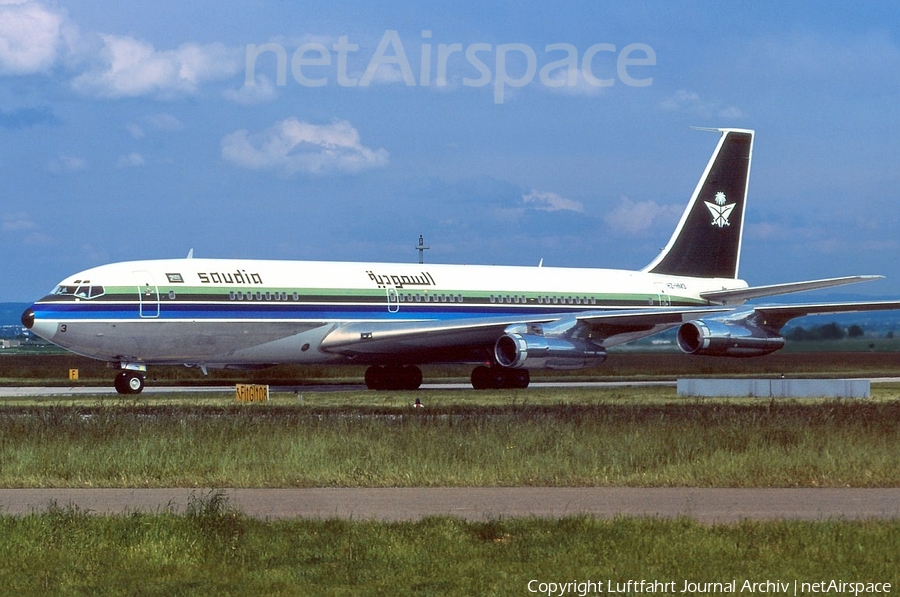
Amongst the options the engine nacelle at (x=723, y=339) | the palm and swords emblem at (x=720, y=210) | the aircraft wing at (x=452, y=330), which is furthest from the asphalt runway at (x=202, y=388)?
the palm and swords emblem at (x=720, y=210)

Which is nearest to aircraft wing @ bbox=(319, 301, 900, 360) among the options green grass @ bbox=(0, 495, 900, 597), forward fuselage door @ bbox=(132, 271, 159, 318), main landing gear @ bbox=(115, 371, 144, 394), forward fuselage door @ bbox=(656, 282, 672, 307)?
forward fuselage door @ bbox=(656, 282, 672, 307)

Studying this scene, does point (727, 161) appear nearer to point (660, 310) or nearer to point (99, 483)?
point (660, 310)

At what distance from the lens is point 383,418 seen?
26.6m

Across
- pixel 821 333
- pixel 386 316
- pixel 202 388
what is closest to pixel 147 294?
pixel 202 388

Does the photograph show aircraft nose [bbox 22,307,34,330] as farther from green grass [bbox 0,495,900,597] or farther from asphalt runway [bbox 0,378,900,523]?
green grass [bbox 0,495,900,597]

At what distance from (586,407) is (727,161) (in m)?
25.8

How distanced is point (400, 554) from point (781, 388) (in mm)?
30163

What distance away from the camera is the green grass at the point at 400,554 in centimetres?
1101

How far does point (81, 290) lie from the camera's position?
39.4 meters

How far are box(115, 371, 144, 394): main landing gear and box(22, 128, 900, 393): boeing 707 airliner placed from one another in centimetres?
3

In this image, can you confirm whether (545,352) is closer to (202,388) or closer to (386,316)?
(386,316)

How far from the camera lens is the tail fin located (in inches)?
2100

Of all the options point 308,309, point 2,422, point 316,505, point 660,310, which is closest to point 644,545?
point 316,505

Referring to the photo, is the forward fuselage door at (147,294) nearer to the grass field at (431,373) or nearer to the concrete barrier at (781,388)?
the grass field at (431,373)
